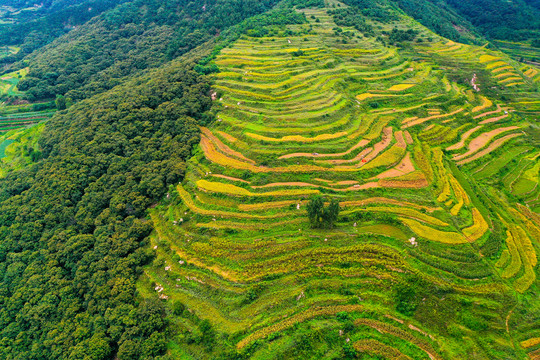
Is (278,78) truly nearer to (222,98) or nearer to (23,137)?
(222,98)

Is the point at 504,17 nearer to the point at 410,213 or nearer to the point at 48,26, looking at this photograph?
the point at 410,213

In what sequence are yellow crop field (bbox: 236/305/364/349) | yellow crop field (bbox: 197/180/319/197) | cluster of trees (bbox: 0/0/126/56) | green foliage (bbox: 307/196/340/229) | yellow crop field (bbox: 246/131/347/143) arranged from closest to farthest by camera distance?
yellow crop field (bbox: 236/305/364/349) → green foliage (bbox: 307/196/340/229) → yellow crop field (bbox: 197/180/319/197) → yellow crop field (bbox: 246/131/347/143) → cluster of trees (bbox: 0/0/126/56)

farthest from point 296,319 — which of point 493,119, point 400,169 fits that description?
point 493,119

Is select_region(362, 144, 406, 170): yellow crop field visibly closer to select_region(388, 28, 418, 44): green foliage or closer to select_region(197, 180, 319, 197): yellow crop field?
select_region(197, 180, 319, 197): yellow crop field

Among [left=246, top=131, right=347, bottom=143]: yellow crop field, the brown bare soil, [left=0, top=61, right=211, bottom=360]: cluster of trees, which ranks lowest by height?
[left=0, top=61, right=211, bottom=360]: cluster of trees

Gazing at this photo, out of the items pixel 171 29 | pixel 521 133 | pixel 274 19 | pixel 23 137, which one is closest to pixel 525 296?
pixel 521 133

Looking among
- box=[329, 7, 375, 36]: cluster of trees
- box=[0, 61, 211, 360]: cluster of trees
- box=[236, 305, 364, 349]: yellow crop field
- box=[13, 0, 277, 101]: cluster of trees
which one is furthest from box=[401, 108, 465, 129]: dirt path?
box=[13, 0, 277, 101]: cluster of trees
